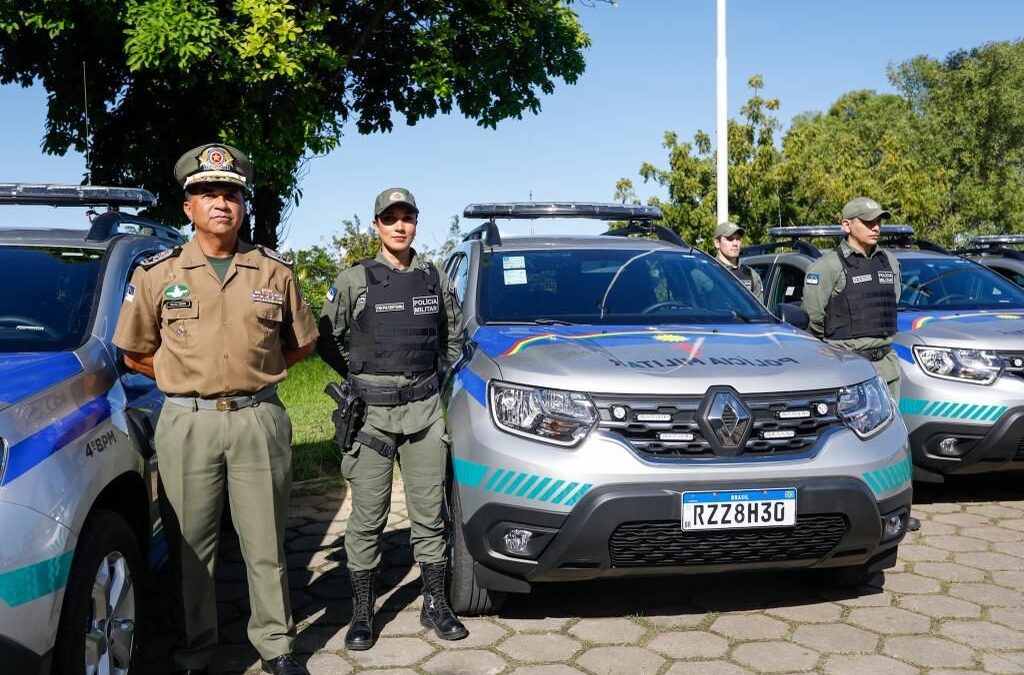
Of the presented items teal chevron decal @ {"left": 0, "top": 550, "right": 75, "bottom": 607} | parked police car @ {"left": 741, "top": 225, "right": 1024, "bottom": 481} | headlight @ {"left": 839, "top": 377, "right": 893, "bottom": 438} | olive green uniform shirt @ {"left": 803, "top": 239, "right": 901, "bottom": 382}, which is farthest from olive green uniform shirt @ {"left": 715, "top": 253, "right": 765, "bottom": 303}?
teal chevron decal @ {"left": 0, "top": 550, "right": 75, "bottom": 607}

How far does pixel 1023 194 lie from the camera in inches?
1486

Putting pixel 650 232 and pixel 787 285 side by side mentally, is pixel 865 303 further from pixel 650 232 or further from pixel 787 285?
pixel 787 285

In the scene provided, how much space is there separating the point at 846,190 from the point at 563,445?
923 inches

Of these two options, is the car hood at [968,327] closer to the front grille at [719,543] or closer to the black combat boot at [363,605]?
the front grille at [719,543]

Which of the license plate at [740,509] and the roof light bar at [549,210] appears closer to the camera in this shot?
the license plate at [740,509]

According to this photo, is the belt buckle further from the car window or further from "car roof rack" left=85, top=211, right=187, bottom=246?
the car window

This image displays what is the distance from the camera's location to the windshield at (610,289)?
480 cm

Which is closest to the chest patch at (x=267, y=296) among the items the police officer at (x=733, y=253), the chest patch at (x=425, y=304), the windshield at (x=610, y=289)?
the chest patch at (x=425, y=304)

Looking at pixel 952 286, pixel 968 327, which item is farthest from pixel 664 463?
pixel 952 286

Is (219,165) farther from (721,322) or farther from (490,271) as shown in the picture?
(721,322)

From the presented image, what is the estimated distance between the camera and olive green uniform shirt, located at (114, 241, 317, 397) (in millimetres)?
3402

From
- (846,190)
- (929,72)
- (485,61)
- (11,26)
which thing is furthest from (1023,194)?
(11,26)

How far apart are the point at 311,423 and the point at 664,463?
6276 millimetres

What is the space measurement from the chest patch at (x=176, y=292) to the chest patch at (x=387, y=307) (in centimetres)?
86
